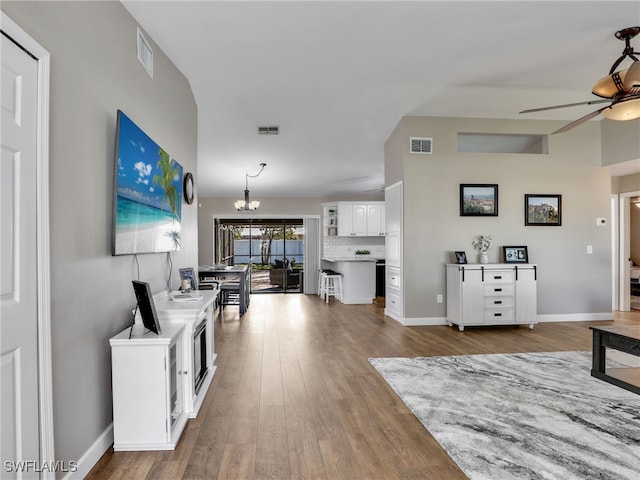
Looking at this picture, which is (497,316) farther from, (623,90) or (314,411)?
(314,411)

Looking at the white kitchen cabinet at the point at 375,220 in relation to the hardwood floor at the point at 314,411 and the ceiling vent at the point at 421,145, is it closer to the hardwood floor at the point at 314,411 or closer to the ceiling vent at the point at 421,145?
the ceiling vent at the point at 421,145

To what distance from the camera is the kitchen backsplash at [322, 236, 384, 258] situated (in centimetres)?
976

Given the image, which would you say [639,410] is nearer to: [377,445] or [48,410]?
[377,445]

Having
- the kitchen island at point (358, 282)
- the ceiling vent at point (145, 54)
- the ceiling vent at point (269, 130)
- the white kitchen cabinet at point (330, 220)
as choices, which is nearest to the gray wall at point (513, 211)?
the ceiling vent at point (269, 130)

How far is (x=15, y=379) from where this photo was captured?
1.45 metres

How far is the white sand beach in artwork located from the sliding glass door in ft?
23.2

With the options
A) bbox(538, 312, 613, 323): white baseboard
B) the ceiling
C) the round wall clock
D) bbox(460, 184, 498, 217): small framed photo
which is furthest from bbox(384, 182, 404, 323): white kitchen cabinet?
the round wall clock

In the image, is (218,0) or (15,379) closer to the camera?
(15,379)

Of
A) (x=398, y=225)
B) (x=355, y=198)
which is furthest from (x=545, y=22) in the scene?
(x=355, y=198)

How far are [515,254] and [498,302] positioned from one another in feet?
2.76

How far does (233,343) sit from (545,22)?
444 centimetres

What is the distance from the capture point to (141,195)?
2559 mm

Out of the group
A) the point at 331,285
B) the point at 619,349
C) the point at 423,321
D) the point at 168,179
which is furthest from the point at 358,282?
the point at 168,179

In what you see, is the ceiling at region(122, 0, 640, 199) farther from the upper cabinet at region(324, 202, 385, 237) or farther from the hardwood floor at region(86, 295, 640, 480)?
the hardwood floor at region(86, 295, 640, 480)
